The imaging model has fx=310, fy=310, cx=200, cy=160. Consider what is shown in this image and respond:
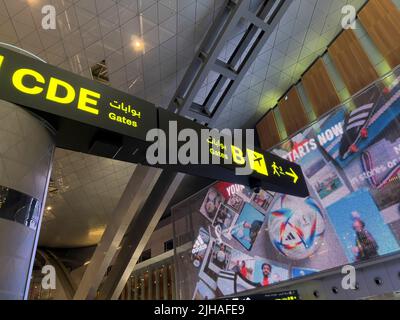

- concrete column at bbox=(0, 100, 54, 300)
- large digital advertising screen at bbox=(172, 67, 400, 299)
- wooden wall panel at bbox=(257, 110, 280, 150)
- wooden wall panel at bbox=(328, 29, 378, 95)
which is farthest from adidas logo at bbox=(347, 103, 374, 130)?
concrete column at bbox=(0, 100, 54, 300)

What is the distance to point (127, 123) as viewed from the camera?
3.22 metres

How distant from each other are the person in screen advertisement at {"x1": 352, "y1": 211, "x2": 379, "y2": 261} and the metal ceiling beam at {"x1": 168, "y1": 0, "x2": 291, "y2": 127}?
4.74m

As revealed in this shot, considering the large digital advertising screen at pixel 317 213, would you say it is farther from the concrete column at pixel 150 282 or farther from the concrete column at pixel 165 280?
the concrete column at pixel 150 282

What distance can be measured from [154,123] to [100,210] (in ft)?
45.6

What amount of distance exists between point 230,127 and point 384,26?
20.8 ft

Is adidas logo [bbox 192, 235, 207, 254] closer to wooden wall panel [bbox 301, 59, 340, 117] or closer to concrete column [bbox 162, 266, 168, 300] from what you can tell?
wooden wall panel [bbox 301, 59, 340, 117]

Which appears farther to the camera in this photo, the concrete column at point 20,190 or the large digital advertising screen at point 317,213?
the large digital advertising screen at point 317,213

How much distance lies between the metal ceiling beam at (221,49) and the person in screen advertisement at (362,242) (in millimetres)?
4740

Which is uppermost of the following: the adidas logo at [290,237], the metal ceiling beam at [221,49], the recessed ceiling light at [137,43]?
the recessed ceiling light at [137,43]

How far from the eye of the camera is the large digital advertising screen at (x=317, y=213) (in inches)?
287

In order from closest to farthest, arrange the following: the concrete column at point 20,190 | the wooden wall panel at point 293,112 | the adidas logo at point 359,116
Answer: the concrete column at point 20,190 < the adidas logo at point 359,116 < the wooden wall panel at point 293,112

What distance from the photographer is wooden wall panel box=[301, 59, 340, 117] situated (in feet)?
32.0

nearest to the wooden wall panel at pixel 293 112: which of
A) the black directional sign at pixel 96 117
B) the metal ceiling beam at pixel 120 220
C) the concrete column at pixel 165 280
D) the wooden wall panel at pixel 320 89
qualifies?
the wooden wall panel at pixel 320 89

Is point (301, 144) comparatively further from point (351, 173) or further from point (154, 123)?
point (154, 123)
